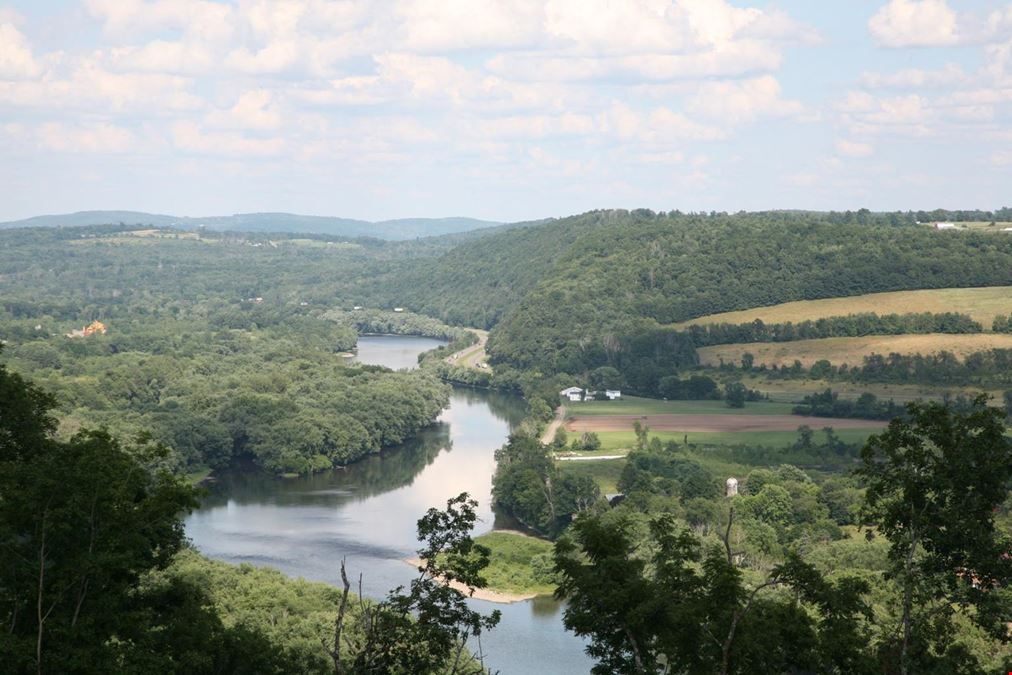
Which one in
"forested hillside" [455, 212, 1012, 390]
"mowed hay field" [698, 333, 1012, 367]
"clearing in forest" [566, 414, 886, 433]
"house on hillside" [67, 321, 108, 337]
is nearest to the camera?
"clearing in forest" [566, 414, 886, 433]

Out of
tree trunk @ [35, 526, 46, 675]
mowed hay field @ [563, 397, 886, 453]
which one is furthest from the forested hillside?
tree trunk @ [35, 526, 46, 675]

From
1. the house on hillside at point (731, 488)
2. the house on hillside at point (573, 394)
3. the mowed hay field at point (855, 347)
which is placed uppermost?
the mowed hay field at point (855, 347)

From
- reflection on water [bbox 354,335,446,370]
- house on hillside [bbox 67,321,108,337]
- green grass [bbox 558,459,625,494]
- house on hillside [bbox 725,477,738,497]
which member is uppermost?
house on hillside [bbox 67,321,108,337]

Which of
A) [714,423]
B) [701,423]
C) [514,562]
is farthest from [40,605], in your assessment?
[701,423]

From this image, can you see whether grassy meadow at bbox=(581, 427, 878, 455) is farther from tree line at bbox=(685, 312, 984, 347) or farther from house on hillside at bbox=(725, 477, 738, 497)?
tree line at bbox=(685, 312, 984, 347)

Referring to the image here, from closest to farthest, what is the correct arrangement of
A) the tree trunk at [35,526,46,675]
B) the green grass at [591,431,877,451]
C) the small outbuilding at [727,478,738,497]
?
the tree trunk at [35,526,46,675]
the small outbuilding at [727,478,738,497]
the green grass at [591,431,877,451]

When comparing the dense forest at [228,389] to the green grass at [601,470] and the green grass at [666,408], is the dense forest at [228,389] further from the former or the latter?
the green grass at [601,470]

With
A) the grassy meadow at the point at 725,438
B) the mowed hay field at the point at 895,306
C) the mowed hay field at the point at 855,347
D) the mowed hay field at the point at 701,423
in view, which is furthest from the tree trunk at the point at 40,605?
the mowed hay field at the point at 895,306
